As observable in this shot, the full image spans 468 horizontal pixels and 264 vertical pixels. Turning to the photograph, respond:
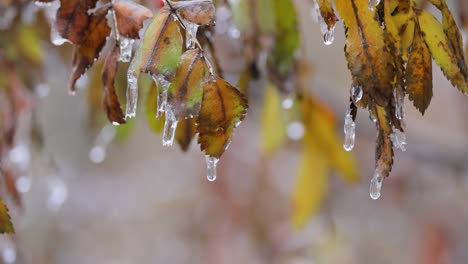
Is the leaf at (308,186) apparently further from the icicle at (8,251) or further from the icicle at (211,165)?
the icicle at (211,165)

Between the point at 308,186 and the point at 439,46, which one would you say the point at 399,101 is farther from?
the point at 308,186

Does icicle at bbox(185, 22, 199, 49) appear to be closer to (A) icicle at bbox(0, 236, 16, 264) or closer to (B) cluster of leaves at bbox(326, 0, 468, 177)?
(B) cluster of leaves at bbox(326, 0, 468, 177)

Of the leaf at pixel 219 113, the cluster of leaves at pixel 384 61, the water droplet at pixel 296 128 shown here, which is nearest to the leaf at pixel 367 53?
the cluster of leaves at pixel 384 61

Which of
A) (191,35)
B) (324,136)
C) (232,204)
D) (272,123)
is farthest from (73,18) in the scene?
(232,204)

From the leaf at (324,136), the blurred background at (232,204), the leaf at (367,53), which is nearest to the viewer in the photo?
the leaf at (367,53)

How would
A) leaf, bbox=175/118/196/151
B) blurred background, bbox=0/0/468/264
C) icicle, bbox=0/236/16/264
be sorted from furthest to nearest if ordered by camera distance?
1. blurred background, bbox=0/0/468/264
2. icicle, bbox=0/236/16/264
3. leaf, bbox=175/118/196/151

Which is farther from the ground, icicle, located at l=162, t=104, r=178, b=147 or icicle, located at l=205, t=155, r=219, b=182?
icicle, located at l=162, t=104, r=178, b=147

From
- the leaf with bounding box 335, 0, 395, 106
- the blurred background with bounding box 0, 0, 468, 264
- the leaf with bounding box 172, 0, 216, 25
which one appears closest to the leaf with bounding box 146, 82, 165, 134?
the leaf with bounding box 172, 0, 216, 25
